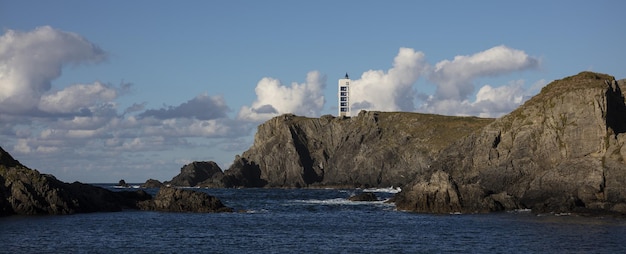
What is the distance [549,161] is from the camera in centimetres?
9900

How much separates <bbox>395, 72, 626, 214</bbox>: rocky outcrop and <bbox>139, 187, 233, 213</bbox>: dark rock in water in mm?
27768

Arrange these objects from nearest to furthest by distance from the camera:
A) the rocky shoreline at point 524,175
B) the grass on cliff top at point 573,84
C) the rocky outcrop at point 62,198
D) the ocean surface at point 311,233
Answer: the ocean surface at point 311,233, the rocky outcrop at point 62,198, the rocky shoreline at point 524,175, the grass on cliff top at point 573,84

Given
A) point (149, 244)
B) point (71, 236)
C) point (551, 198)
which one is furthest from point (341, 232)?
point (551, 198)

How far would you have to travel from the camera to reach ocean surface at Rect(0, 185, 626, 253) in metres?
58.0

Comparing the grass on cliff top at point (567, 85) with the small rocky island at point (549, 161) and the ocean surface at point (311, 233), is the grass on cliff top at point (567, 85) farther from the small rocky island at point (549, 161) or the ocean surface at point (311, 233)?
the ocean surface at point (311, 233)

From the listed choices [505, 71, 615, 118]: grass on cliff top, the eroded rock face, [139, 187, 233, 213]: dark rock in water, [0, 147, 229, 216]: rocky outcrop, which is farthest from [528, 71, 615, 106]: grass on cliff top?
the eroded rock face

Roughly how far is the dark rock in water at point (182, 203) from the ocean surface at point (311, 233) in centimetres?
436

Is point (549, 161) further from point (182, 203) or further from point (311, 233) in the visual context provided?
point (182, 203)

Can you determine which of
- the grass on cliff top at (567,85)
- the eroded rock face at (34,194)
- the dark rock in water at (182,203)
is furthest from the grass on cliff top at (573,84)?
the eroded rock face at (34,194)

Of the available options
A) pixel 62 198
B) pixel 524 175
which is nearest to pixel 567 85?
pixel 524 175

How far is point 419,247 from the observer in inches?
2340

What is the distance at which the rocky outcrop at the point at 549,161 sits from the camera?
86750mm

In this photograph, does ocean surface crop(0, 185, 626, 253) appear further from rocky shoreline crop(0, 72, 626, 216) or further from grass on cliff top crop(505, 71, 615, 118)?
grass on cliff top crop(505, 71, 615, 118)

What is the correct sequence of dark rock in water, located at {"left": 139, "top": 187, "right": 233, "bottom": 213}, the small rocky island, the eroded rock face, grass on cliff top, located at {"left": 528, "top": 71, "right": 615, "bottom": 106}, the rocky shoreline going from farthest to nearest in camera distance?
grass on cliff top, located at {"left": 528, "top": 71, "right": 615, "bottom": 106}, dark rock in water, located at {"left": 139, "top": 187, "right": 233, "bottom": 213}, the small rocky island, the rocky shoreline, the eroded rock face
